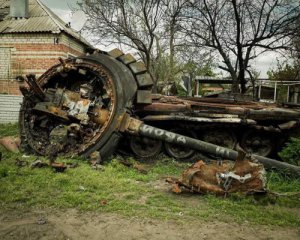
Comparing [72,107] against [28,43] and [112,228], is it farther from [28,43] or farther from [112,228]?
[28,43]

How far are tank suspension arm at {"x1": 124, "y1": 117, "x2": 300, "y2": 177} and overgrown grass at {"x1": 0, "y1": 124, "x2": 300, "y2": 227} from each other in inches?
8.4

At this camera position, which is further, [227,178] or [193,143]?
[193,143]

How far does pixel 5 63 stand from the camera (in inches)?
763

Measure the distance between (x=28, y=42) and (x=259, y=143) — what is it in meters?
14.0

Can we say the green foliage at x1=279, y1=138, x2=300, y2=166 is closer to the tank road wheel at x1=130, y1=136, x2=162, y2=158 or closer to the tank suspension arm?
the tank suspension arm

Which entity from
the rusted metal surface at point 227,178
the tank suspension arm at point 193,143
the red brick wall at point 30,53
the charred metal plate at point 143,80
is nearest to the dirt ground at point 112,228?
the rusted metal surface at point 227,178

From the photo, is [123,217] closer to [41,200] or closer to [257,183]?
[41,200]

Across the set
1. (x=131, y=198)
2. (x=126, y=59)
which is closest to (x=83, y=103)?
(x=126, y=59)

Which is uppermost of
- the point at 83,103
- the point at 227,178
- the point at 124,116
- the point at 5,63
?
the point at 5,63

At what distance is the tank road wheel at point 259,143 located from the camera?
8812 millimetres

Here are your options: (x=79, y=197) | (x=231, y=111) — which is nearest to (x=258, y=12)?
(x=231, y=111)

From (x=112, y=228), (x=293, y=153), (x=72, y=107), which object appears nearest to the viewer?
(x=112, y=228)

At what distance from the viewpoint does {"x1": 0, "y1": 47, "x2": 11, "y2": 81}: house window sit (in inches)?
760

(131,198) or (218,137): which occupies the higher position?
(218,137)
